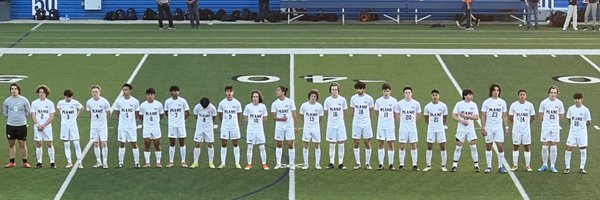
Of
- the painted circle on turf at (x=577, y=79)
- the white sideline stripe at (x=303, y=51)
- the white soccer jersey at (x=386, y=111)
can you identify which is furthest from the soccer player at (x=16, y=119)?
the painted circle on turf at (x=577, y=79)

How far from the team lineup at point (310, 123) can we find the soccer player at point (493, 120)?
0.06 ft

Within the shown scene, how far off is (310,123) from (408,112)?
Result: 1.69m

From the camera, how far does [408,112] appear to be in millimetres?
21484

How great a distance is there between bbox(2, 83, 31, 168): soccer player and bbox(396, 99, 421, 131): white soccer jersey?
20.9ft

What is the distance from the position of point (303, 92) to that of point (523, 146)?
7.11 meters

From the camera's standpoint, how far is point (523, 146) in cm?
2334

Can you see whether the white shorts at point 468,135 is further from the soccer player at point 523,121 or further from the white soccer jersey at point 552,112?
the white soccer jersey at point 552,112

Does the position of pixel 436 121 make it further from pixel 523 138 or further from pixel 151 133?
pixel 151 133

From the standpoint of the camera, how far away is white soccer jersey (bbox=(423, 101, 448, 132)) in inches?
842

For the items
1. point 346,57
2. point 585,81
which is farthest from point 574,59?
point 346,57

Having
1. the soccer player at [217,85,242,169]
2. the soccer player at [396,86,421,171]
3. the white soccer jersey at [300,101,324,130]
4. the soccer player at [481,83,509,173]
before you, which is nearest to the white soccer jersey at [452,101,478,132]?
the soccer player at [481,83,509,173]

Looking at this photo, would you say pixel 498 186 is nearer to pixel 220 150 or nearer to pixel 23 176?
pixel 220 150

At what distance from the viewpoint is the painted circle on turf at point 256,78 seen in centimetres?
3070

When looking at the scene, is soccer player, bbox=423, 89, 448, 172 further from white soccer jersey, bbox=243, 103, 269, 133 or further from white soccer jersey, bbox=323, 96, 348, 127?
white soccer jersey, bbox=243, 103, 269, 133
